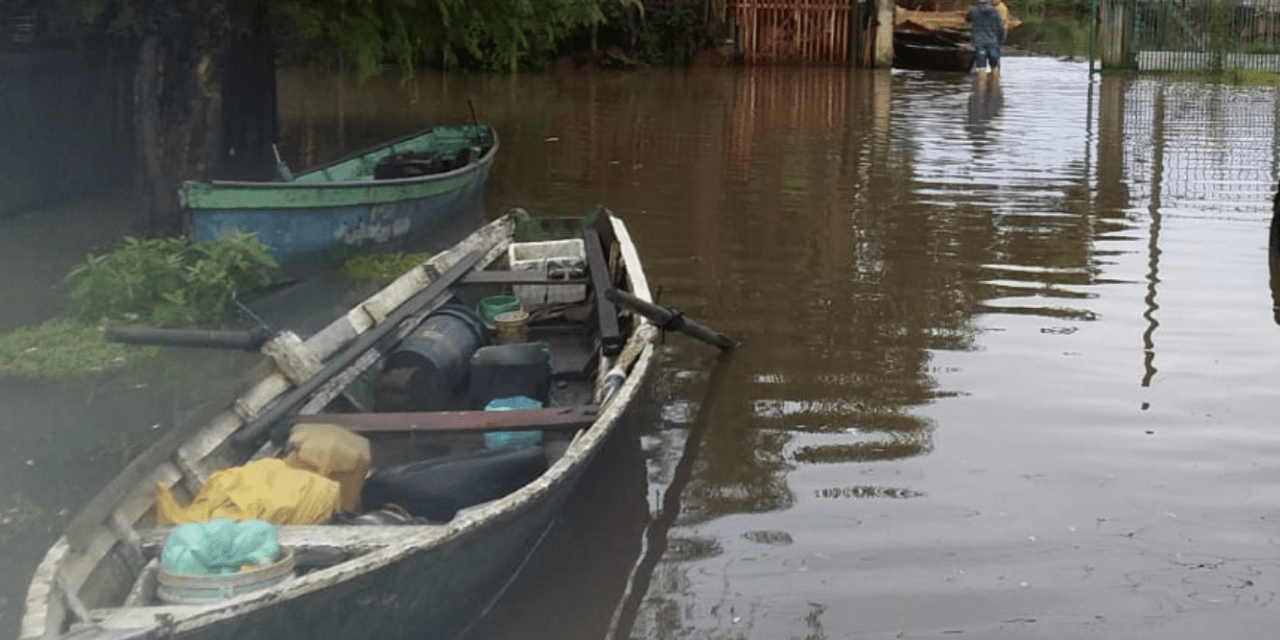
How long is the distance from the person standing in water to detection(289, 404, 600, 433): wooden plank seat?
26223 millimetres

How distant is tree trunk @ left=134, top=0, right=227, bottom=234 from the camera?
1252 centimetres

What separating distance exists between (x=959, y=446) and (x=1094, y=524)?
3.90 ft

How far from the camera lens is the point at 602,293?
9414mm

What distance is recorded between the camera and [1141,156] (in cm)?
1973

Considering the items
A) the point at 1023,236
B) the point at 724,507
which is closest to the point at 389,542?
the point at 724,507

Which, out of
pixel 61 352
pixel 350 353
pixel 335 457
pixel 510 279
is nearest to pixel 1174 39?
pixel 510 279

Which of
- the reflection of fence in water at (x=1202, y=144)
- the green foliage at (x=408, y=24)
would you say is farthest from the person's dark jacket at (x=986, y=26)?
the green foliage at (x=408, y=24)

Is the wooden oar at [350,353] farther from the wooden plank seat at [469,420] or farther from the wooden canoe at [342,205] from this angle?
the wooden canoe at [342,205]

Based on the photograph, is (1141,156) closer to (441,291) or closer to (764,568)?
(441,291)

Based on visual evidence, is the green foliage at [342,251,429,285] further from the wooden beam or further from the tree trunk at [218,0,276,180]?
the tree trunk at [218,0,276,180]

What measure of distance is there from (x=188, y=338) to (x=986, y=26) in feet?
89.0

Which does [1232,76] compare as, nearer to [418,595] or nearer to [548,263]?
[548,263]

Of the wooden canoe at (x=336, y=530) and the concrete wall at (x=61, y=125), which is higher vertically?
the concrete wall at (x=61, y=125)

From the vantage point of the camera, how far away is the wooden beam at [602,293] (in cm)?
841
